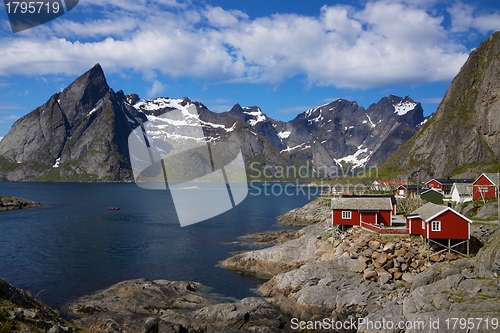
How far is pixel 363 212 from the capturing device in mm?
53469

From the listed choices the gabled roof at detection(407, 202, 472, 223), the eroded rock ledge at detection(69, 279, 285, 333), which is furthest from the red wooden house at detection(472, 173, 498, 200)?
the eroded rock ledge at detection(69, 279, 285, 333)

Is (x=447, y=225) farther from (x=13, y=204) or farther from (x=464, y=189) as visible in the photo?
(x=13, y=204)

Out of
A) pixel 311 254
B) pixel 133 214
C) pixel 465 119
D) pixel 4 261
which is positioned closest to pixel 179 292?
pixel 311 254

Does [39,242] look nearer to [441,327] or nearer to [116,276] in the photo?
[116,276]

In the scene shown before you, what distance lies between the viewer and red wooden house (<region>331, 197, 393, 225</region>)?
53.1 m

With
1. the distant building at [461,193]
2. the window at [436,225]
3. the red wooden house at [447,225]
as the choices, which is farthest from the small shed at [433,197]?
the window at [436,225]

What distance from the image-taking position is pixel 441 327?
2767 cm

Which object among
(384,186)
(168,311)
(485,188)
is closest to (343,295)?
(168,311)

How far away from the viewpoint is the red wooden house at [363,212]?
53125 mm

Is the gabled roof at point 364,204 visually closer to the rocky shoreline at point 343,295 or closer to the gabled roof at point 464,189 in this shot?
the rocky shoreline at point 343,295

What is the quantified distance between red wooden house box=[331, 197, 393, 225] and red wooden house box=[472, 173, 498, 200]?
28797 millimetres

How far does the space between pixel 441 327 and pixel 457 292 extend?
473 centimetres

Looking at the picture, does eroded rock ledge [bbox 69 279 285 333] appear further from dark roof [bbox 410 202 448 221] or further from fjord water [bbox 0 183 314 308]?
dark roof [bbox 410 202 448 221]

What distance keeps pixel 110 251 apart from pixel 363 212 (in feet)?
141
